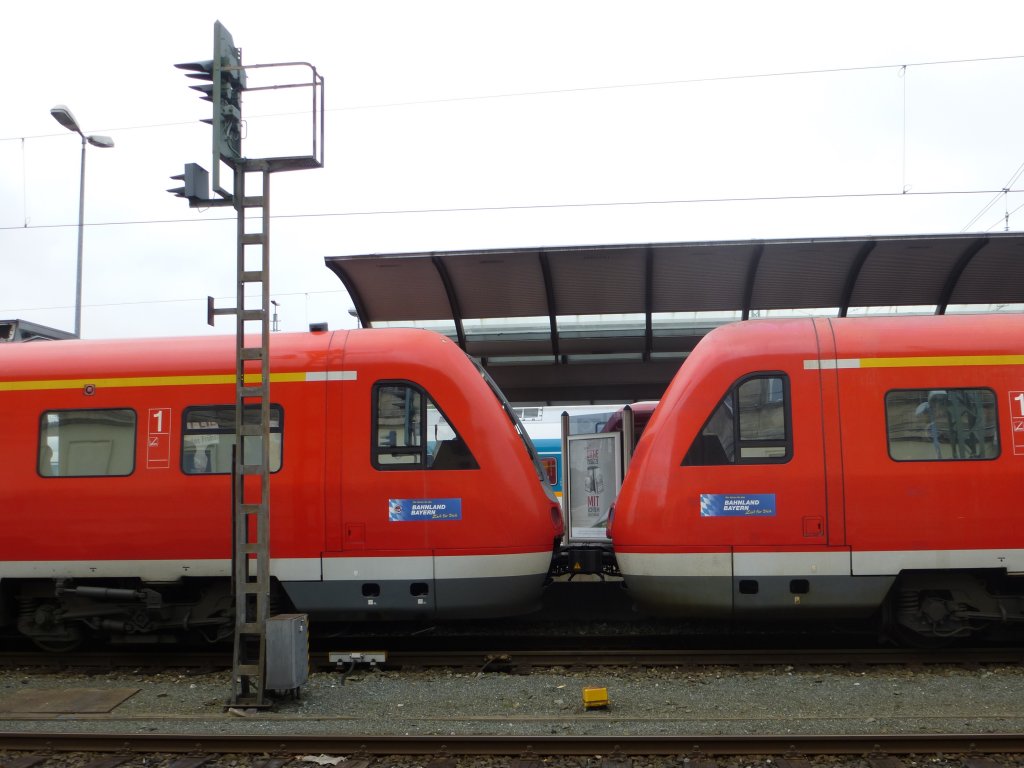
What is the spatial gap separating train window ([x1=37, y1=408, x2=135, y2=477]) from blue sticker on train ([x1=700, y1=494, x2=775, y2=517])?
17.7 ft

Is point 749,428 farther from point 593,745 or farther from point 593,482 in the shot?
point 593,745

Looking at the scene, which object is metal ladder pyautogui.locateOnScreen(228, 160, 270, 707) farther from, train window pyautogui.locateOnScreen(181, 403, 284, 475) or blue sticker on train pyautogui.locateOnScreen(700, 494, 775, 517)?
blue sticker on train pyautogui.locateOnScreen(700, 494, 775, 517)

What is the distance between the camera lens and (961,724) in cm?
588

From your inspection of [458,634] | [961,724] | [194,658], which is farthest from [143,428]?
[961,724]

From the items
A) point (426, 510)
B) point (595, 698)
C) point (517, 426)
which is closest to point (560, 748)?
point (595, 698)

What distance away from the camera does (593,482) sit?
32.6ft

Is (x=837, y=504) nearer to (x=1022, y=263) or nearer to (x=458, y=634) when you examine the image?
(x=458, y=634)

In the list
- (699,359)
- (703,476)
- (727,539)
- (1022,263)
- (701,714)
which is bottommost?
(701,714)

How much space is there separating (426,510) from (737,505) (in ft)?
9.20

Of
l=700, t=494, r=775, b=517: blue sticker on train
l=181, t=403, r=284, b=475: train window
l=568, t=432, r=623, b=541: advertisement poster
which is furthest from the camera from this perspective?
l=568, t=432, r=623, b=541: advertisement poster

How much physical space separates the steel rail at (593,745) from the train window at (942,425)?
265 centimetres

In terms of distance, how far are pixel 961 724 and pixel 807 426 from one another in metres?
2.64

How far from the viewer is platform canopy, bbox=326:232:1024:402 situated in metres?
10.1

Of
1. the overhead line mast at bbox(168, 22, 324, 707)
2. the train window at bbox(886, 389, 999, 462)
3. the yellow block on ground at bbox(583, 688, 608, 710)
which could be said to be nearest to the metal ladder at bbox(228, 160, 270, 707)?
the overhead line mast at bbox(168, 22, 324, 707)
